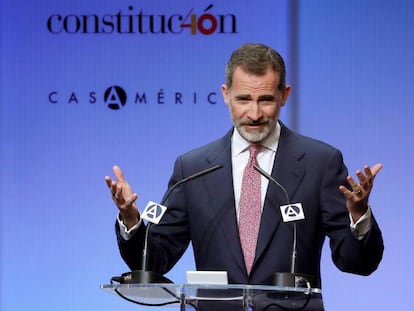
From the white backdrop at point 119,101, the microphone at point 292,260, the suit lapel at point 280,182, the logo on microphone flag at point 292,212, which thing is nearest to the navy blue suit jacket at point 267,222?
the suit lapel at point 280,182

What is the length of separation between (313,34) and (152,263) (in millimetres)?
1931

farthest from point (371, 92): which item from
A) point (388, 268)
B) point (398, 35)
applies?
point (388, 268)

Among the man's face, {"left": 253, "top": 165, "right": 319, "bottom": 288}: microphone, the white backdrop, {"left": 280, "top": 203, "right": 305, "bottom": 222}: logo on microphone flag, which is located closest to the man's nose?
the man's face

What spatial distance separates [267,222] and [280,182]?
0.53ft

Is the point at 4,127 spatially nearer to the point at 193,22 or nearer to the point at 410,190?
the point at 193,22

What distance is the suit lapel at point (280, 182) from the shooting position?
11.7ft

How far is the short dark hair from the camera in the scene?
368 centimetres

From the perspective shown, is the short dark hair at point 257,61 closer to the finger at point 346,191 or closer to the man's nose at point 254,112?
the man's nose at point 254,112

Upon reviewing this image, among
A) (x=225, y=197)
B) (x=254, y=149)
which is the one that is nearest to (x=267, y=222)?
(x=225, y=197)

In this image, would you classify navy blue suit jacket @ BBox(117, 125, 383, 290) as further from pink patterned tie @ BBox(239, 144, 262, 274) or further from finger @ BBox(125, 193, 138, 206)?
finger @ BBox(125, 193, 138, 206)

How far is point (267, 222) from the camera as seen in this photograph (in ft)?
11.7

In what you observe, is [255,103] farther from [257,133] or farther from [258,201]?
[258,201]

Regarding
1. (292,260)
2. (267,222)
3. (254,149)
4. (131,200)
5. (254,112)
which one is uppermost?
(254,112)

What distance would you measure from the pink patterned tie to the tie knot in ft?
0.18
